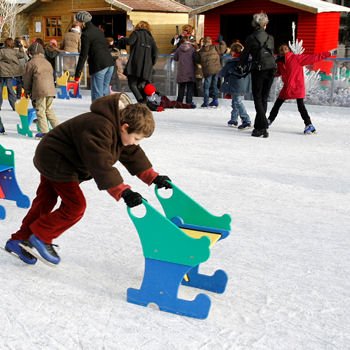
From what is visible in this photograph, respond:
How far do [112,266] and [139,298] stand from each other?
1.70ft

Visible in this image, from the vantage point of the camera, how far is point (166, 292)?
2.59 m

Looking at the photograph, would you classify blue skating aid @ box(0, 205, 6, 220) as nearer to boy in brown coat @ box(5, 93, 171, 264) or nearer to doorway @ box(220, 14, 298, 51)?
boy in brown coat @ box(5, 93, 171, 264)

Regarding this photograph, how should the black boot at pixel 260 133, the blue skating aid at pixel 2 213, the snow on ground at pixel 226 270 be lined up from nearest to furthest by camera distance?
1. the snow on ground at pixel 226 270
2. the blue skating aid at pixel 2 213
3. the black boot at pixel 260 133

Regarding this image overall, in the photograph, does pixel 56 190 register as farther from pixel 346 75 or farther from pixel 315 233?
pixel 346 75

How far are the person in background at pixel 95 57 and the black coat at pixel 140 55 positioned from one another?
1238mm

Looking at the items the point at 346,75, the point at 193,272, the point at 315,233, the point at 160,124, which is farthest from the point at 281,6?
the point at 193,272

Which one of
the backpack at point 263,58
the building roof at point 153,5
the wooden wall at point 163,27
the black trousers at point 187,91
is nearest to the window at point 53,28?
the building roof at point 153,5

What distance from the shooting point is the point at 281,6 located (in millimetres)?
16172

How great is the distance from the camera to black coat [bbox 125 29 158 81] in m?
9.28

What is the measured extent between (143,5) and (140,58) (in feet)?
41.4

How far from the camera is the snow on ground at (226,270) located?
2.37 metres

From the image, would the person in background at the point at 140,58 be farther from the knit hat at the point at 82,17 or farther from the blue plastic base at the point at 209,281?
the blue plastic base at the point at 209,281

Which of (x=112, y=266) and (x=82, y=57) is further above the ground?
(x=82, y=57)

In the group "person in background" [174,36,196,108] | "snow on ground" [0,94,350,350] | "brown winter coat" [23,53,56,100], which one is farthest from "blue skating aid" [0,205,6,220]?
"person in background" [174,36,196,108]
